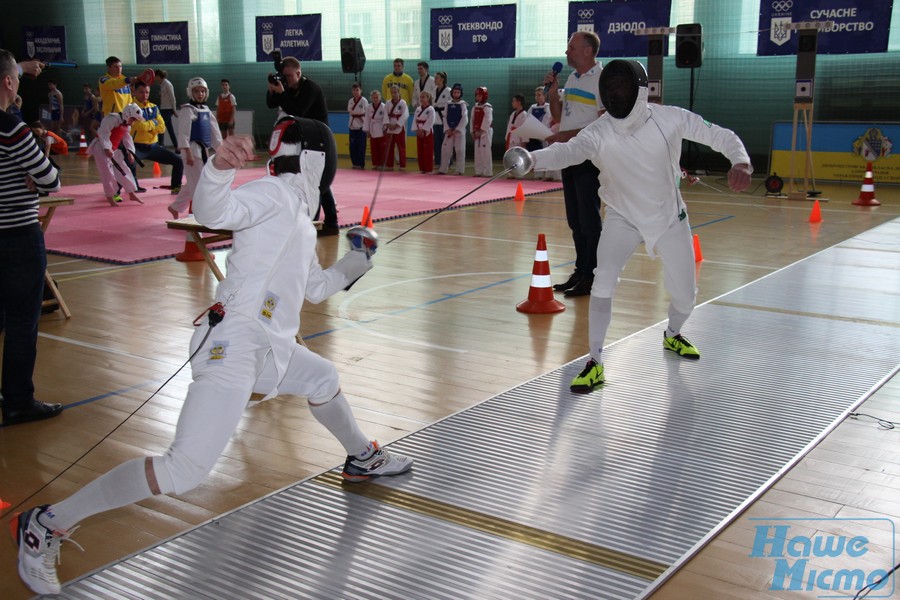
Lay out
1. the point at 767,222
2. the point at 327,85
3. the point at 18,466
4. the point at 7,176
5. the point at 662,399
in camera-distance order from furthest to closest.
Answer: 1. the point at 327,85
2. the point at 767,222
3. the point at 662,399
4. the point at 7,176
5. the point at 18,466

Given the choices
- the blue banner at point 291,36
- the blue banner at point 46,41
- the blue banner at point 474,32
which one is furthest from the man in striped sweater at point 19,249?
the blue banner at point 46,41

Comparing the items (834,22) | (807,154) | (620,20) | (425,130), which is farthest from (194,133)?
(834,22)

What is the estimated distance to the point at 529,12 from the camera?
18016 millimetres

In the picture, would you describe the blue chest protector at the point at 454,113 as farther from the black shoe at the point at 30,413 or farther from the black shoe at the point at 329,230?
the black shoe at the point at 30,413

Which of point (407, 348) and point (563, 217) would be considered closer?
point (407, 348)

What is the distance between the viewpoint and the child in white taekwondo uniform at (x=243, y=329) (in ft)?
8.81

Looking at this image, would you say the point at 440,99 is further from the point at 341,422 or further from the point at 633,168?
A: the point at 341,422

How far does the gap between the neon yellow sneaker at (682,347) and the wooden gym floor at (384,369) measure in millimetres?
456

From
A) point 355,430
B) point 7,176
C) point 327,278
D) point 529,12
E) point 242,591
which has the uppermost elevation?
point 529,12

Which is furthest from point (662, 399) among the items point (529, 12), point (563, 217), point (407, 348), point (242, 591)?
point (529, 12)

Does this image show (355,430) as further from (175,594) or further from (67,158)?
(67,158)

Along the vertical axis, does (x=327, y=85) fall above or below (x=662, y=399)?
above

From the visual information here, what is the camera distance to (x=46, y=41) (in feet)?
78.1

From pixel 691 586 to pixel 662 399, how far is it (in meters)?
1.79
